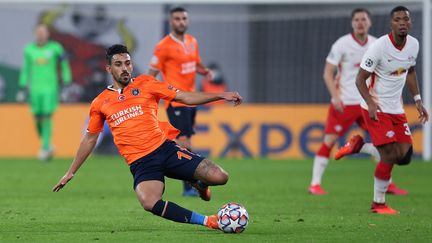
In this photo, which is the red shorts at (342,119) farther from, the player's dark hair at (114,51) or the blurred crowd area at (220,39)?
the blurred crowd area at (220,39)

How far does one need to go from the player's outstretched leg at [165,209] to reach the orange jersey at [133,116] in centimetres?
40

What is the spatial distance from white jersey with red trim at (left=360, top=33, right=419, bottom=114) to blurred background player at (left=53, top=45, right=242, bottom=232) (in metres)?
2.41

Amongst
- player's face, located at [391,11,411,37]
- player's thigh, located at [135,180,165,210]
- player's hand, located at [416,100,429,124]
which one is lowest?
player's thigh, located at [135,180,165,210]

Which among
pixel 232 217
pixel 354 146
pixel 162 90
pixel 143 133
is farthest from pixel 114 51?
pixel 354 146

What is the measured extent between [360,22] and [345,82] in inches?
34.1

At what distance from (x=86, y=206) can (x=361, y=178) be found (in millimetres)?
Result: 6263

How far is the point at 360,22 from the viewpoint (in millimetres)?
14266

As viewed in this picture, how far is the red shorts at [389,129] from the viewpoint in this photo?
1157 cm

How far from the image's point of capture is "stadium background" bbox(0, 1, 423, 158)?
22391 millimetres

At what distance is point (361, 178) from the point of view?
17.4m

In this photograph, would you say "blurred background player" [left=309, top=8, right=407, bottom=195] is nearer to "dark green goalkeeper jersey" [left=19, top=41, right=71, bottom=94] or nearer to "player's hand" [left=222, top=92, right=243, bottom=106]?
"player's hand" [left=222, top=92, right=243, bottom=106]

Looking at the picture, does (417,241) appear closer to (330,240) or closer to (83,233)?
(330,240)

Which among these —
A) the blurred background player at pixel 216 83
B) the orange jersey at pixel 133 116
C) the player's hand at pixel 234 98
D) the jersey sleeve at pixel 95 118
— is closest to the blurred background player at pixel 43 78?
the blurred background player at pixel 216 83

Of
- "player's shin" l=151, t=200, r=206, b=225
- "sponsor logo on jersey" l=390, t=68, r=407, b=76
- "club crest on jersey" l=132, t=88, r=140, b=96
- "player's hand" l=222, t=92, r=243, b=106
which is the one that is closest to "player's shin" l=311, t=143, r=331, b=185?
"sponsor logo on jersey" l=390, t=68, r=407, b=76
